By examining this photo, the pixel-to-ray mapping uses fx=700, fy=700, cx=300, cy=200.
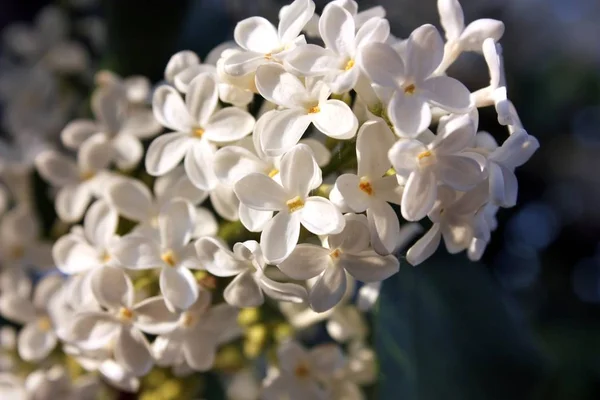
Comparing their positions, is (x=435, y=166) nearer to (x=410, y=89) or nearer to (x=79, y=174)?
(x=410, y=89)

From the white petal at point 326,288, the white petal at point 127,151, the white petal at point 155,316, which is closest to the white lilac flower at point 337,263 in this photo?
the white petal at point 326,288

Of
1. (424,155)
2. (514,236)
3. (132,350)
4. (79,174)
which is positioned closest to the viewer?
(424,155)

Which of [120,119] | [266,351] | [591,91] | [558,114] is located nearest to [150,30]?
[120,119]

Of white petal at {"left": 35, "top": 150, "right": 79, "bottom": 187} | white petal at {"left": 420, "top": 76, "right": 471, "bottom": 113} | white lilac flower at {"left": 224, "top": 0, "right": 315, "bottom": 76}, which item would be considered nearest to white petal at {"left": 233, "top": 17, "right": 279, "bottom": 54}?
white lilac flower at {"left": 224, "top": 0, "right": 315, "bottom": 76}

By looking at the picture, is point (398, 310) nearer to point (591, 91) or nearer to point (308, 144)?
point (308, 144)

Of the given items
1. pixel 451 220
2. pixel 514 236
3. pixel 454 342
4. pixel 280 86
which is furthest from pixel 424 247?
pixel 514 236

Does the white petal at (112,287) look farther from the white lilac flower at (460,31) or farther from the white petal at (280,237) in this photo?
the white lilac flower at (460,31)

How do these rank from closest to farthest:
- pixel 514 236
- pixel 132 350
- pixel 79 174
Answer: pixel 132 350 < pixel 79 174 < pixel 514 236
